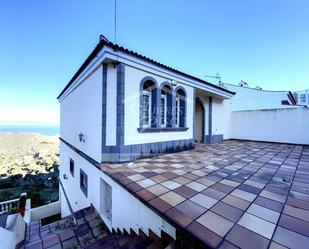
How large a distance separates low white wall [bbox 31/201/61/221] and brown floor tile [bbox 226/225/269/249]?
13893mm

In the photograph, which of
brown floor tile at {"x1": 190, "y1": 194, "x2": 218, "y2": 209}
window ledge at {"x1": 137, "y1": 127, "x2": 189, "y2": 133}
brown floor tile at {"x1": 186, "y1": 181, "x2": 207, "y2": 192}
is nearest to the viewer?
brown floor tile at {"x1": 190, "y1": 194, "x2": 218, "y2": 209}

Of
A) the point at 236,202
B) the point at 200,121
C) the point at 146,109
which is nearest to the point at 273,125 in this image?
the point at 200,121

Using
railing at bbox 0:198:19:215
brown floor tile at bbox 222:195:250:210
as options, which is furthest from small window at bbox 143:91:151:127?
railing at bbox 0:198:19:215

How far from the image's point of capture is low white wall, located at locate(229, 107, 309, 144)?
30.5 feet

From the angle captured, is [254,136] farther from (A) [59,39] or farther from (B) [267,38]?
(A) [59,39]

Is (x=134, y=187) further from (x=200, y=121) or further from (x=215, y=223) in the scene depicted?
(x=200, y=121)

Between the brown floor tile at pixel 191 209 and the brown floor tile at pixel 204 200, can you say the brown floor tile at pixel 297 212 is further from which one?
the brown floor tile at pixel 191 209

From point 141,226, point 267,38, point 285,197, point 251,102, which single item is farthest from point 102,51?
point 251,102

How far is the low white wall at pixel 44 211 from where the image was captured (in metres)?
10.8

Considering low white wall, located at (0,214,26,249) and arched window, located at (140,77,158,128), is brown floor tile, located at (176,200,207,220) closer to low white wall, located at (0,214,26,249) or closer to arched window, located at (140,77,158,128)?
arched window, located at (140,77,158,128)

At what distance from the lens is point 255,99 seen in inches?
598

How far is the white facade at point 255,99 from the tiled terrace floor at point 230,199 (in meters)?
11.9

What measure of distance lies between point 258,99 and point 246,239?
16.9 m

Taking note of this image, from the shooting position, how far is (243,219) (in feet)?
6.66
